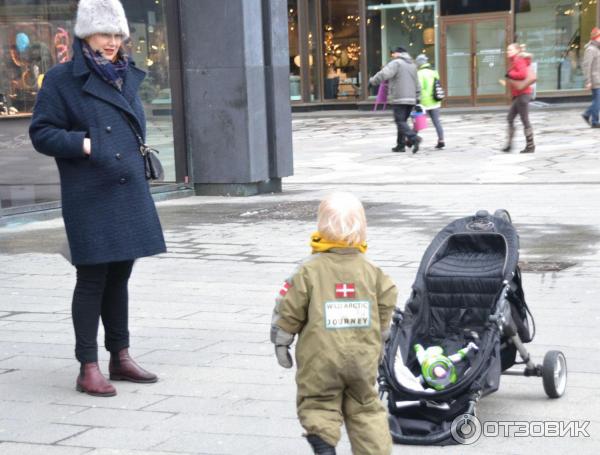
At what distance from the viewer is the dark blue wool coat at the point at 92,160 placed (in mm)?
5078

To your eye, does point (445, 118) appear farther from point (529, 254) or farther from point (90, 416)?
point (90, 416)

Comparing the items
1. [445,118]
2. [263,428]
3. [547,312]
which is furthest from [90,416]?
[445,118]

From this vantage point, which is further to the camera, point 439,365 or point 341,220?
point 439,365

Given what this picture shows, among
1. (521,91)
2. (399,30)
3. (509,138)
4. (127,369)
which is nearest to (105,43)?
(127,369)

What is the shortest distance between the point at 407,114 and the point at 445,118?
9.34 m

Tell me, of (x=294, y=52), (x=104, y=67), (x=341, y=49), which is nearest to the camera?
(x=104, y=67)

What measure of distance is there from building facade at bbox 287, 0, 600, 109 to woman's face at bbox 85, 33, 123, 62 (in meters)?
26.8

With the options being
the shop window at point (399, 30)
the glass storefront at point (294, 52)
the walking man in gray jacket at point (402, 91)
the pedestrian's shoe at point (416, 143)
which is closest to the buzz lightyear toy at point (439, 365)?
the pedestrian's shoe at point (416, 143)

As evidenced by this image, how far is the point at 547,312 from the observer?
21.9 feet

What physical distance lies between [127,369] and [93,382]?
9.9 inches

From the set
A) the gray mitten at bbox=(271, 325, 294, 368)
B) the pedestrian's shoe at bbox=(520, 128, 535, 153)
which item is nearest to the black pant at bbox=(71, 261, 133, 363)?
the gray mitten at bbox=(271, 325, 294, 368)

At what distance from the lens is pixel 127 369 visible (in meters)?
5.37

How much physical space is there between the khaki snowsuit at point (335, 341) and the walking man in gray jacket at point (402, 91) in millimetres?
14670

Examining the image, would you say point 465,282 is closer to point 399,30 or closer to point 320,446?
point 320,446
